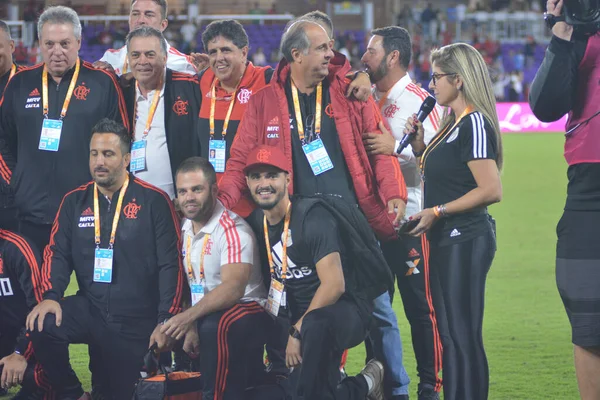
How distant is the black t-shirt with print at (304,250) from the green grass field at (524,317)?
124 centimetres

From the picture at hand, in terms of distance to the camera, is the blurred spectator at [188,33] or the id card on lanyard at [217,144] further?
the blurred spectator at [188,33]

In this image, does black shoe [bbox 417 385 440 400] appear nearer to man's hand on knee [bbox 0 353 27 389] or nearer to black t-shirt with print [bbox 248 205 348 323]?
black t-shirt with print [bbox 248 205 348 323]

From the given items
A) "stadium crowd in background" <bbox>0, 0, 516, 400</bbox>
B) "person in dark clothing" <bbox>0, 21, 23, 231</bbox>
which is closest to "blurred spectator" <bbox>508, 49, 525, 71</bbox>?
"stadium crowd in background" <bbox>0, 0, 516, 400</bbox>

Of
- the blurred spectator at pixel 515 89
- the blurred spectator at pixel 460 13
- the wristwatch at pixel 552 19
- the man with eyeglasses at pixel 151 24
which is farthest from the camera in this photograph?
the blurred spectator at pixel 460 13

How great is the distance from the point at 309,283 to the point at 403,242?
854mm

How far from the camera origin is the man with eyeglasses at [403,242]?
4750 mm

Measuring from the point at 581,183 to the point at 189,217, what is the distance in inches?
76.9

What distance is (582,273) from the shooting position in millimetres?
3166

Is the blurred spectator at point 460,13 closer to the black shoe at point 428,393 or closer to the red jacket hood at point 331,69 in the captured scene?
the red jacket hood at point 331,69

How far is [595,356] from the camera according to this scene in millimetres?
Result: 3193

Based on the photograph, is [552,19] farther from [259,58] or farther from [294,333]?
[259,58]

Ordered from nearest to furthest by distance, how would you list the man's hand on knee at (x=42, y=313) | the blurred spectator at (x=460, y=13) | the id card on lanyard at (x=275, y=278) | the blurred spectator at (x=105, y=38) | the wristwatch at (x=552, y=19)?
the wristwatch at (x=552, y=19)
the id card on lanyard at (x=275, y=278)
the man's hand on knee at (x=42, y=313)
the blurred spectator at (x=105, y=38)
the blurred spectator at (x=460, y=13)

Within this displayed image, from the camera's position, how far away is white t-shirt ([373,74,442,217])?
16.6ft

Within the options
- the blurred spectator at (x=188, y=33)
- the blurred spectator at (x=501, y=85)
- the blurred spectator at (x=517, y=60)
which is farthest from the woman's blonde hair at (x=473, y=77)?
the blurred spectator at (x=517, y=60)
